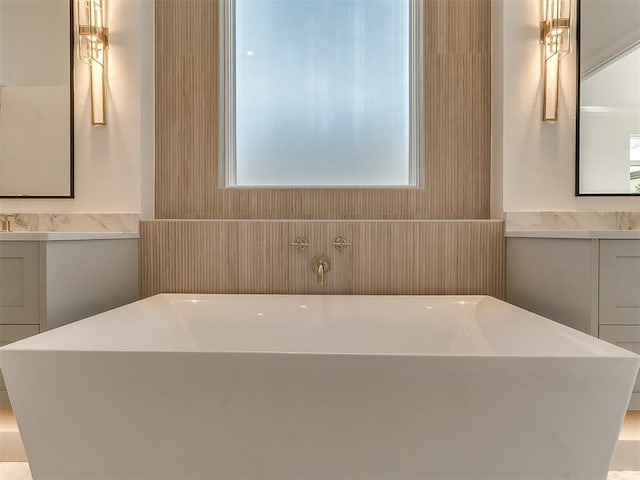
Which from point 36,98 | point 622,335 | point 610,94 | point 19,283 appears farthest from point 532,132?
point 36,98

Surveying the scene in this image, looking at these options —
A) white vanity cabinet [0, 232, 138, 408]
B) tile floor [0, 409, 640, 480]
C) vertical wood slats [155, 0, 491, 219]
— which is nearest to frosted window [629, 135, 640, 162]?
vertical wood slats [155, 0, 491, 219]

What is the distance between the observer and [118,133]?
6.23ft

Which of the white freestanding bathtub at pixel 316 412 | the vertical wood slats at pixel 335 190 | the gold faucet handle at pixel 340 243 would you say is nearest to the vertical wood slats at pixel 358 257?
the gold faucet handle at pixel 340 243

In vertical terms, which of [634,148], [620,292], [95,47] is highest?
[95,47]

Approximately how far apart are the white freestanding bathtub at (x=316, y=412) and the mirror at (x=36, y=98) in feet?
4.41

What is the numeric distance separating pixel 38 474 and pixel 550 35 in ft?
8.25

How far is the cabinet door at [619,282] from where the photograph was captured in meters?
1.34

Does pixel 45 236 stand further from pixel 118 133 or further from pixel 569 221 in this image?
pixel 569 221

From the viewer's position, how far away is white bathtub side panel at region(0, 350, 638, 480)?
2.77 feet

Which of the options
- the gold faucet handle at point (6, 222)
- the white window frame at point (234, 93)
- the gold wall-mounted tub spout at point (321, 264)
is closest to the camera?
the gold wall-mounted tub spout at point (321, 264)

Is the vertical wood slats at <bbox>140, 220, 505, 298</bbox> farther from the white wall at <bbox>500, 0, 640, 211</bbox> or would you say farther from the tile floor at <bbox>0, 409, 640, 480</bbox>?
the tile floor at <bbox>0, 409, 640, 480</bbox>

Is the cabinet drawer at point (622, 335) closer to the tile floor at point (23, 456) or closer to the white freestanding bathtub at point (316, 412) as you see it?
the tile floor at point (23, 456)

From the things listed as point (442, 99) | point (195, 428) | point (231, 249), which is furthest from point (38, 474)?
point (442, 99)

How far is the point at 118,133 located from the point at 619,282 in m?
2.24
